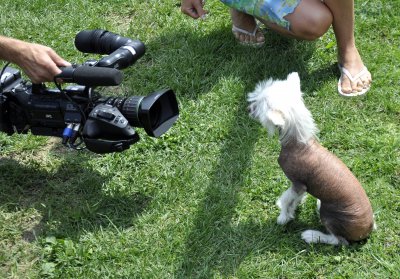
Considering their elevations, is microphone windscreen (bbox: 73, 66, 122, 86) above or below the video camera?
above

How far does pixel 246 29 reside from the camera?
4.31m

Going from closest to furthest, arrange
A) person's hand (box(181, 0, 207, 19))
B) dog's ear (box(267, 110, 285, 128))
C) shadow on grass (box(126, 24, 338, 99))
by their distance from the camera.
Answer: dog's ear (box(267, 110, 285, 128)) < person's hand (box(181, 0, 207, 19)) < shadow on grass (box(126, 24, 338, 99))

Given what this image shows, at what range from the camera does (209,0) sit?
191 inches

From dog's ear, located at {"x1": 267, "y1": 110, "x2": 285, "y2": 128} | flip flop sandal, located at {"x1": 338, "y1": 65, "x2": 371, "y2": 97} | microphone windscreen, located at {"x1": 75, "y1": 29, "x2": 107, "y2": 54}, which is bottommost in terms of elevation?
flip flop sandal, located at {"x1": 338, "y1": 65, "x2": 371, "y2": 97}

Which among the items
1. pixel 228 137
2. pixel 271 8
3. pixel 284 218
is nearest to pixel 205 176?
pixel 228 137

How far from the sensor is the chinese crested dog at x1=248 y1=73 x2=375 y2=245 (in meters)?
2.75

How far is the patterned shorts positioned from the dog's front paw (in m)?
1.50

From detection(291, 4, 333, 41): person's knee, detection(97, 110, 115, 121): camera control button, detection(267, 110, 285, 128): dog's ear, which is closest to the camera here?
detection(267, 110, 285, 128): dog's ear

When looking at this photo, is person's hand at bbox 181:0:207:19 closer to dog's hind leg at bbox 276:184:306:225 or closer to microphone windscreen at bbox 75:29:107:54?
microphone windscreen at bbox 75:29:107:54

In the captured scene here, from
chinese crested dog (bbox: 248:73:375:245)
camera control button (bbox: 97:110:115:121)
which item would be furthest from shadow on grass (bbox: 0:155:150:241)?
chinese crested dog (bbox: 248:73:375:245)

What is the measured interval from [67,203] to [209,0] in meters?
2.36

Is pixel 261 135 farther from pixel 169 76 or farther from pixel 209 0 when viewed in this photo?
pixel 209 0

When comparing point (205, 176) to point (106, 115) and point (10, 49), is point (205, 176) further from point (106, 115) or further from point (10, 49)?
point (10, 49)

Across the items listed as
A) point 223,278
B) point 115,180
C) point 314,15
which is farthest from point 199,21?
point 223,278
